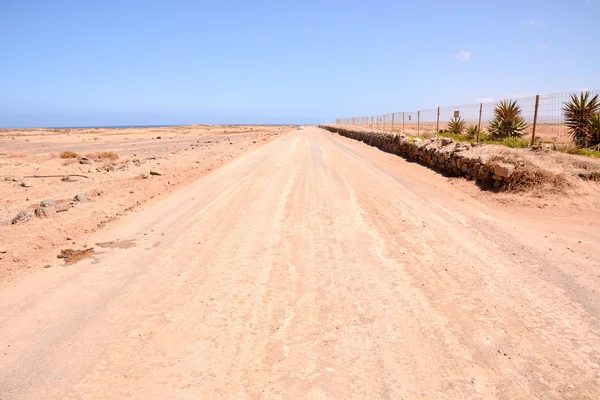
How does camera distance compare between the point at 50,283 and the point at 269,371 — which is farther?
the point at 50,283

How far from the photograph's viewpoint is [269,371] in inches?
121

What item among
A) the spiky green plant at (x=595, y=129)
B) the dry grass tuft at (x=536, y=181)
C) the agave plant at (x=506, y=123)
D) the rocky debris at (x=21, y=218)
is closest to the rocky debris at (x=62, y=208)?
the rocky debris at (x=21, y=218)

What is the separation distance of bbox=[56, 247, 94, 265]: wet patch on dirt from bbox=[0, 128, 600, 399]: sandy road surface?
0.17 meters

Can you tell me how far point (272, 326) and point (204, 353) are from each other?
691 mm

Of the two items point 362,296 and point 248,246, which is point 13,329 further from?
point 362,296

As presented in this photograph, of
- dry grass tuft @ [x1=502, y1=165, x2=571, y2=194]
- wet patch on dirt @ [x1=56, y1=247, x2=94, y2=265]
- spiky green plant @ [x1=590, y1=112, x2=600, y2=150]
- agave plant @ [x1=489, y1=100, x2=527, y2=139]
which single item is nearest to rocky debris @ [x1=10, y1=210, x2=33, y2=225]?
wet patch on dirt @ [x1=56, y1=247, x2=94, y2=265]

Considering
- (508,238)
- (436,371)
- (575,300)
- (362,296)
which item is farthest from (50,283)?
(508,238)

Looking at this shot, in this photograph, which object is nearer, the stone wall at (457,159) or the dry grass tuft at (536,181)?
the dry grass tuft at (536,181)

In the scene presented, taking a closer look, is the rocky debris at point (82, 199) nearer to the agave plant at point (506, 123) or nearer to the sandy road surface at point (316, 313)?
the sandy road surface at point (316, 313)

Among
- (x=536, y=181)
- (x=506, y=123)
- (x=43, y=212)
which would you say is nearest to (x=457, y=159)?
(x=536, y=181)

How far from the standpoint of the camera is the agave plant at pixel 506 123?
683 inches

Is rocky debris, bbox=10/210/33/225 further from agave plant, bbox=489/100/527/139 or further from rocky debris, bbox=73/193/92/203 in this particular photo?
agave plant, bbox=489/100/527/139

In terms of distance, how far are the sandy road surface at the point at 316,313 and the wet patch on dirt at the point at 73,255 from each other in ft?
0.54

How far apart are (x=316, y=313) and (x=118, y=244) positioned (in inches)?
153
